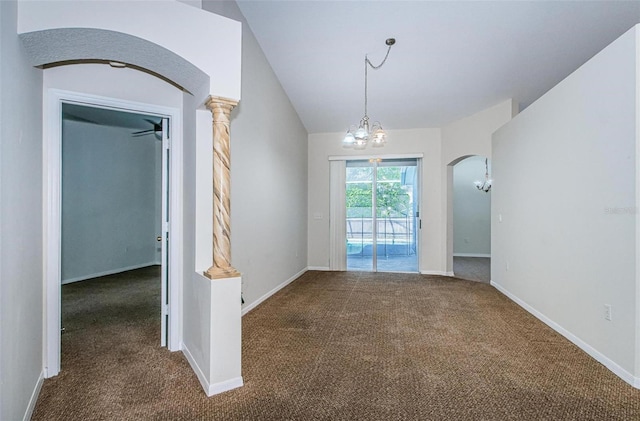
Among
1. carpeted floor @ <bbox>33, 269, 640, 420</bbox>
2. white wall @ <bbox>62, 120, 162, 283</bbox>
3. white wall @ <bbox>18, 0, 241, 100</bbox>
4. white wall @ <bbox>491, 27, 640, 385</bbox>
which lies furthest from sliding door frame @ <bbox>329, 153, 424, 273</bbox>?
white wall @ <bbox>18, 0, 241, 100</bbox>

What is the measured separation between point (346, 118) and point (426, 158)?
5.88 feet

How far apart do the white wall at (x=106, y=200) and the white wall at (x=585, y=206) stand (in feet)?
23.5

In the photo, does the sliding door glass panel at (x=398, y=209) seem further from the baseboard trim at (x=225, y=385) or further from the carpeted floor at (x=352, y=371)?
the baseboard trim at (x=225, y=385)

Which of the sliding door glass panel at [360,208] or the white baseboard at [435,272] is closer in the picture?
the white baseboard at [435,272]

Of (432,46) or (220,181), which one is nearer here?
(220,181)

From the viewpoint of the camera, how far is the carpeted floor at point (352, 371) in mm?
2115

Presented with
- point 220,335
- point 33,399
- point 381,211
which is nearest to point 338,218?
point 381,211

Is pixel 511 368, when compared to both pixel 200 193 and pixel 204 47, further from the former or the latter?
pixel 204 47

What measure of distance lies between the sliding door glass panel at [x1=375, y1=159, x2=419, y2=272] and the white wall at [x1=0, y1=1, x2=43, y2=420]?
578 centimetres

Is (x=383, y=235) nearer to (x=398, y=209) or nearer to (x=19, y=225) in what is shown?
(x=398, y=209)

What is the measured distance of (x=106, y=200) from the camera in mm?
6773

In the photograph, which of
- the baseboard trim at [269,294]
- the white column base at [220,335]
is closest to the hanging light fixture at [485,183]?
the baseboard trim at [269,294]

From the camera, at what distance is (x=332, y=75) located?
16.5 ft

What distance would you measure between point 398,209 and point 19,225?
6233 millimetres
